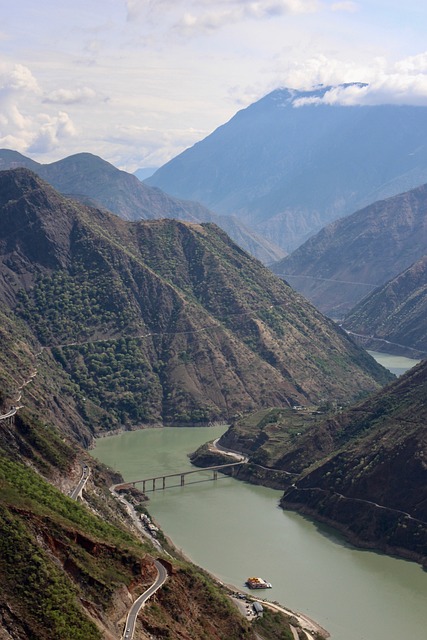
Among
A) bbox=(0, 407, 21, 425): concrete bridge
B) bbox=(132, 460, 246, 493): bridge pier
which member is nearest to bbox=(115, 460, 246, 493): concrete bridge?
bbox=(132, 460, 246, 493): bridge pier

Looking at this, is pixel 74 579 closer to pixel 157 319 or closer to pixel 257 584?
pixel 257 584

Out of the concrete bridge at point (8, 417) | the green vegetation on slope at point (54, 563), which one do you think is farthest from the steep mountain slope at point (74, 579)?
the concrete bridge at point (8, 417)

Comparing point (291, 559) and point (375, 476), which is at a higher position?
point (375, 476)

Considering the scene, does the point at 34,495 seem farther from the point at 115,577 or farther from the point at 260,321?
the point at 260,321

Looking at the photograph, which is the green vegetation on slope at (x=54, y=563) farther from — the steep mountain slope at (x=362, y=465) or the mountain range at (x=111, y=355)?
the steep mountain slope at (x=362, y=465)

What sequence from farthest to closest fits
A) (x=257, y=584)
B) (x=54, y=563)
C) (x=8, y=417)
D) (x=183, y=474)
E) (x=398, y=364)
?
(x=398, y=364) < (x=183, y=474) < (x=8, y=417) < (x=257, y=584) < (x=54, y=563)

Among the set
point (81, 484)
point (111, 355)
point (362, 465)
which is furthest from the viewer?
point (111, 355)

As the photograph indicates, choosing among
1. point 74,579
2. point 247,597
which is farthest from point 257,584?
point 74,579

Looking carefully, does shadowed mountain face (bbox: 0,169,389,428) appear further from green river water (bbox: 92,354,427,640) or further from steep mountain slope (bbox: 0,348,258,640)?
steep mountain slope (bbox: 0,348,258,640)
